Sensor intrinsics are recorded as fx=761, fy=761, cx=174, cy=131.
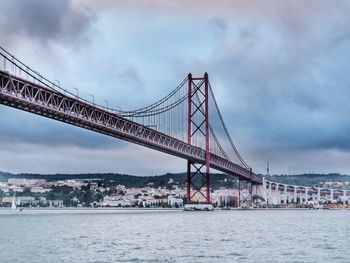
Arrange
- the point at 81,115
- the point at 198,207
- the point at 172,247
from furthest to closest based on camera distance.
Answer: the point at 198,207 → the point at 81,115 → the point at 172,247

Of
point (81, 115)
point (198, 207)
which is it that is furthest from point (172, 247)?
point (198, 207)

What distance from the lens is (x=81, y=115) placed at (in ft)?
189

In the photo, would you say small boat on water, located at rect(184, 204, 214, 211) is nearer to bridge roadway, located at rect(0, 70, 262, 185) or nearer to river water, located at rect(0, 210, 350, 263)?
bridge roadway, located at rect(0, 70, 262, 185)

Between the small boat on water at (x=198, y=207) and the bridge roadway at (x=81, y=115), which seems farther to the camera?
the small boat on water at (x=198, y=207)

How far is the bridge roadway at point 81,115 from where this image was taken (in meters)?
49.1

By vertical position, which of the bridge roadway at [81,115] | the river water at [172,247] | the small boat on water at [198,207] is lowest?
the river water at [172,247]

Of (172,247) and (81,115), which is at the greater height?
(81,115)

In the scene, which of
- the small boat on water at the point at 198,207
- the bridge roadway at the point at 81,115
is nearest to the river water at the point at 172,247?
the bridge roadway at the point at 81,115

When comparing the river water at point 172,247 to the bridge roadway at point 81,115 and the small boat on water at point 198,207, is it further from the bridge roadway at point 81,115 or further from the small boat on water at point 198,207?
the small boat on water at point 198,207

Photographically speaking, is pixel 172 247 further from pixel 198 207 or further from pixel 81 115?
pixel 198 207

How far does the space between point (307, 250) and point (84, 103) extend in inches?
1226

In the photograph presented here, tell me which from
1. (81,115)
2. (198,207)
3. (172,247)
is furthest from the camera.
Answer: (198,207)

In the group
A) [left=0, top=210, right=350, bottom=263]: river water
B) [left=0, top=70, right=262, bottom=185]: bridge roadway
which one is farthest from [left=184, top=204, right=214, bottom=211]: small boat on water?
[left=0, top=210, right=350, bottom=263]: river water

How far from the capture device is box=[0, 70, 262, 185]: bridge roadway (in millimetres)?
49125
